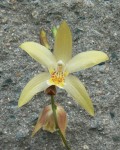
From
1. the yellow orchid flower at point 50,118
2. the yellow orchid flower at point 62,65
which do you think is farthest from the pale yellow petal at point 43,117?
the yellow orchid flower at point 62,65

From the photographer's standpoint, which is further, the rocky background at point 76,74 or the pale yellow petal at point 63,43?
the rocky background at point 76,74

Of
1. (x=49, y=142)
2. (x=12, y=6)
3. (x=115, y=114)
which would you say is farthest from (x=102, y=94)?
(x=12, y=6)

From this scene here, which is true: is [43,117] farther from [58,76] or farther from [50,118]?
[58,76]

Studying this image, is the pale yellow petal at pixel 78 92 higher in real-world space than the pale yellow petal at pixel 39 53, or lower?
lower

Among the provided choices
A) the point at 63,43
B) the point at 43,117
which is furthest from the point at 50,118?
the point at 63,43

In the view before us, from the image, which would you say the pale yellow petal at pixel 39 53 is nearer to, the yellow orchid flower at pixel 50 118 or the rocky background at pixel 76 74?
the yellow orchid flower at pixel 50 118

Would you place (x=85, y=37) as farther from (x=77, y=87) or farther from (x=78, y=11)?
(x=77, y=87)
